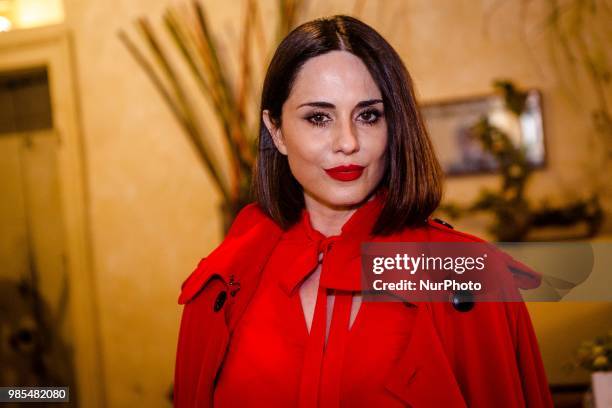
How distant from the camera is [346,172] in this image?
0.85 m

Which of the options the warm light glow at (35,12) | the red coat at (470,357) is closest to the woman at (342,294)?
the red coat at (470,357)

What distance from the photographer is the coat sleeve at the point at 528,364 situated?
792mm

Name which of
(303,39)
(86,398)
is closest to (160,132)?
(86,398)

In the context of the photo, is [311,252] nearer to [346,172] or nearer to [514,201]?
[346,172]

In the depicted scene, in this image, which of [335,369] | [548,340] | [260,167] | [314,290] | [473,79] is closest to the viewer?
[335,369]

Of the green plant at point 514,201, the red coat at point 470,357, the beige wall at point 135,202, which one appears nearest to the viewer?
the red coat at point 470,357

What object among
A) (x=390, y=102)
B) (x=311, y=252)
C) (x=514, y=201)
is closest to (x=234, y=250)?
(x=311, y=252)

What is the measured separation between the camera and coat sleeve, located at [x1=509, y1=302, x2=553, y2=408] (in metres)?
0.79

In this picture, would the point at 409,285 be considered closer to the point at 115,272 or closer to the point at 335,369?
the point at 335,369

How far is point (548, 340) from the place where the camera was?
1.13m

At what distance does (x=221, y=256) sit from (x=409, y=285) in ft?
1.04

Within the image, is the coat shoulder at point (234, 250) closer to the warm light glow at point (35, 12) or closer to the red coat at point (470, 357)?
the red coat at point (470, 357)

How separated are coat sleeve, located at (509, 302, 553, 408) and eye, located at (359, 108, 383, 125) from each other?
0.31m

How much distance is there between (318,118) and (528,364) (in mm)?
432
